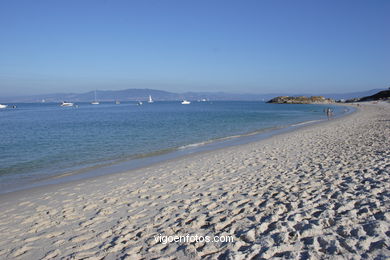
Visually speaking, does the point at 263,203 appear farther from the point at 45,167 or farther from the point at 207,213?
the point at 45,167

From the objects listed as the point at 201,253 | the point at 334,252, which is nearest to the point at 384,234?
the point at 334,252

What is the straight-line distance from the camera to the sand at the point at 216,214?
161 inches

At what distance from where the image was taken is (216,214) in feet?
18.0

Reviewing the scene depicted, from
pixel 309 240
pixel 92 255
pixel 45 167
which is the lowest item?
pixel 45 167

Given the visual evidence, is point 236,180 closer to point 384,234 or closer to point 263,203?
point 263,203

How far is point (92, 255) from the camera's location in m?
4.27

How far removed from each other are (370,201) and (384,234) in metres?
1.51

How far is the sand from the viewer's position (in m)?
4.09

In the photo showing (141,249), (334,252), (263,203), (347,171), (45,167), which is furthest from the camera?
(45,167)

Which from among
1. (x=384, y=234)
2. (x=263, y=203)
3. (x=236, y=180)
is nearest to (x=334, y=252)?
(x=384, y=234)

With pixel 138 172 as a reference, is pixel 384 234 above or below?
above

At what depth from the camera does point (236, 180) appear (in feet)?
26.5

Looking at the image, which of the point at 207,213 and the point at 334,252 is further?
the point at 207,213

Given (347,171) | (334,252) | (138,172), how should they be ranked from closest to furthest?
(334,252) → (347,171) → (138,172)
